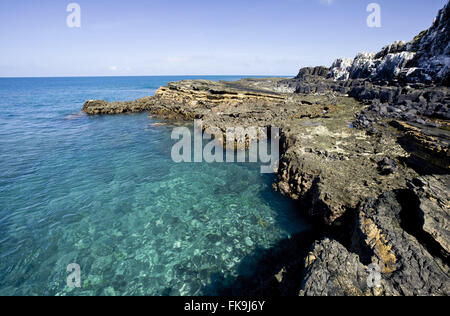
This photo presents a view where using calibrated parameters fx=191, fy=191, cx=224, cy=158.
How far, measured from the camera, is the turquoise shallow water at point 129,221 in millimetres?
7449

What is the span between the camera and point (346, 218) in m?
8.55

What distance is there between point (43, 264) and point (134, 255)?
347 cm

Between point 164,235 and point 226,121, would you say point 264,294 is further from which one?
point 226,121
